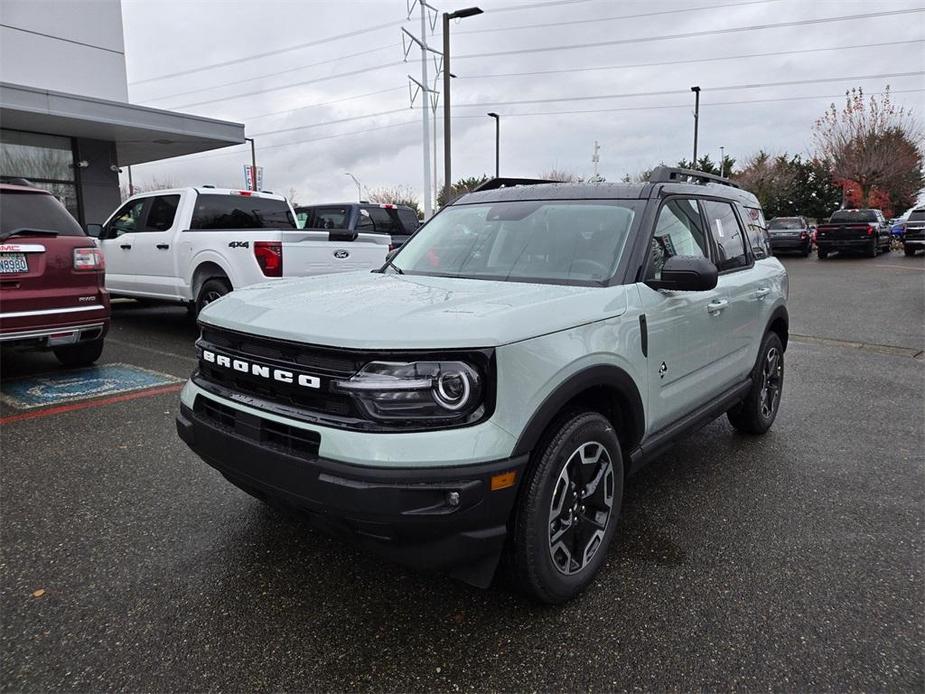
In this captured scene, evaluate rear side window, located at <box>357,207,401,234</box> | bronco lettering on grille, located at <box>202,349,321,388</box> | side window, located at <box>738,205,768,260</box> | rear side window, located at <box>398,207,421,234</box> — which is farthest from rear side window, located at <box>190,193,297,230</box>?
side window, located at <box>738,205,768,260</box>

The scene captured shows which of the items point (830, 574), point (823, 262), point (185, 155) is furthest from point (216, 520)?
point (823, 262)

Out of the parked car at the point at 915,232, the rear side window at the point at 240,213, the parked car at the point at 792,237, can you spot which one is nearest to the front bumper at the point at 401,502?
the rear side window at the point at 240,213

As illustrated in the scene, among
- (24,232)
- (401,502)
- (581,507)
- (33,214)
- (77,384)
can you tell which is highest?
(33,214)

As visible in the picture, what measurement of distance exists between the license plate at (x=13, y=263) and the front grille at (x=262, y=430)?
3.83 metres

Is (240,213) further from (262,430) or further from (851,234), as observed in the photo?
(851,234)

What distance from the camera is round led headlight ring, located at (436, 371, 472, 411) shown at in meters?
2.21

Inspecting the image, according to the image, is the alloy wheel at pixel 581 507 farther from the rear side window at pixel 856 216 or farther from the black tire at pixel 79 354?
the rear side window at pixel 856 216

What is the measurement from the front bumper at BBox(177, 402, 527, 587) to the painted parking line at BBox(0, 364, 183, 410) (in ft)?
13.2

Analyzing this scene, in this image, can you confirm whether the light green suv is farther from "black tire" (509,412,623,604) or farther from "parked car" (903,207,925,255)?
"parked car" (903,207,925,255)

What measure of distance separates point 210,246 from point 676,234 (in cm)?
601

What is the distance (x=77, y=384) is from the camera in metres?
6.02

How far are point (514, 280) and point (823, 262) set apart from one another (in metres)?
25.6

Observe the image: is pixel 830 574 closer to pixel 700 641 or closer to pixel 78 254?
pixel 700 641

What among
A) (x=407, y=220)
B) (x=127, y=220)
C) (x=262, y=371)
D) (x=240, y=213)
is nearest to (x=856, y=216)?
(x=407, y=220)
